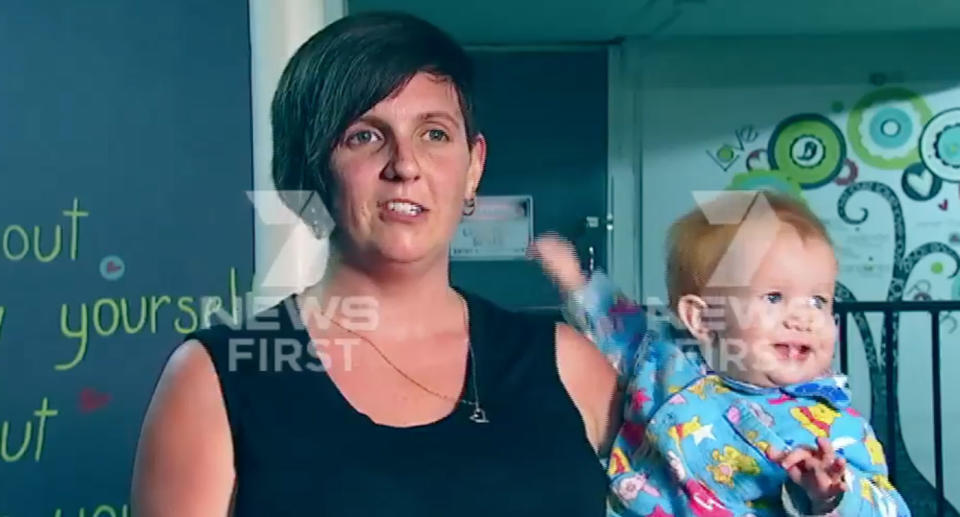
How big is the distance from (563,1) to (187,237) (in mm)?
1416

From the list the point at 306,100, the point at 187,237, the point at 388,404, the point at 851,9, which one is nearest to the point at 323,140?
the point at 306,100

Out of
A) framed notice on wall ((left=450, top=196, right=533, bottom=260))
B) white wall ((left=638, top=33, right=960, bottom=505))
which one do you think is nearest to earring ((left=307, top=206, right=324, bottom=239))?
framed notice on wall ((left=450, top=196, right=533, bottom=260))

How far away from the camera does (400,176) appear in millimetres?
732

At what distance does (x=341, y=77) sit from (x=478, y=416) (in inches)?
11.5

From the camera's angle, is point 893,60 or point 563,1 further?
point 893,60

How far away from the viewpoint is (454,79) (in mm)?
794

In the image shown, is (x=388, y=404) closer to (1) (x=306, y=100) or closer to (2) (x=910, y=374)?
(1) (x=306, y=100)

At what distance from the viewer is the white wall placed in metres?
2.91

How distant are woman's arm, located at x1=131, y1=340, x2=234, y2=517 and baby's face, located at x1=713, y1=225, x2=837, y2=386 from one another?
1.59 ft

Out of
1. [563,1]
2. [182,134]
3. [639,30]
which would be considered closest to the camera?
[182,134]

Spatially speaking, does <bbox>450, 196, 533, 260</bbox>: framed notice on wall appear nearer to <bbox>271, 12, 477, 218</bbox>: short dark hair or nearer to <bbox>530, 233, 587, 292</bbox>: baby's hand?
<bbox>530, 233, 587, 292</bbox>: baby's hand

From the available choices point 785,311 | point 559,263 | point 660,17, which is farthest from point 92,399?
point 660,17

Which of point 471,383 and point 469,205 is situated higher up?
point 469,205

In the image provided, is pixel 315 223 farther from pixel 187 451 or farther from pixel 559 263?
pixel 559 263
